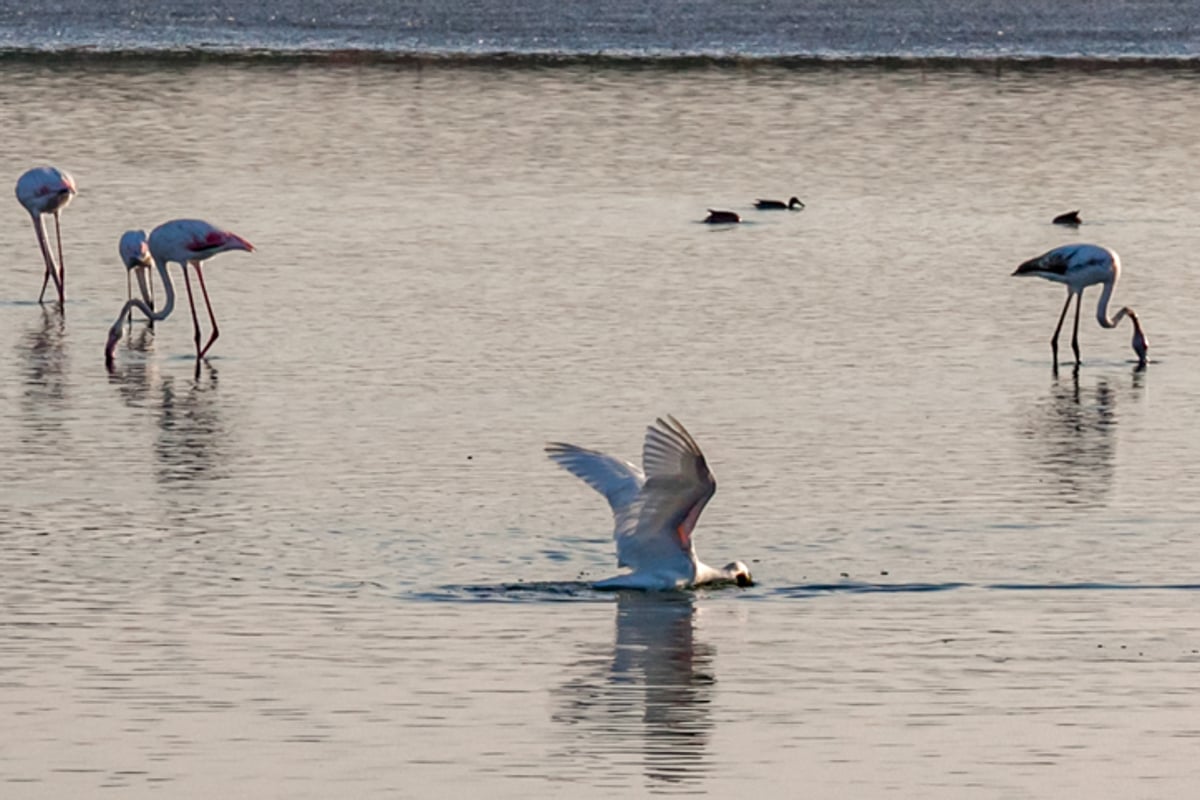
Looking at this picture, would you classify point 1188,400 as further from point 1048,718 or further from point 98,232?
point 98,232

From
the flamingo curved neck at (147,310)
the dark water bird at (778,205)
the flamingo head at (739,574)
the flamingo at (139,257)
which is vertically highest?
the dark water bird at (778,205)

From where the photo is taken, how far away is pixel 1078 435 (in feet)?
46.3

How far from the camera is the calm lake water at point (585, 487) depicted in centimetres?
855

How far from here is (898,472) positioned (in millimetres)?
12820

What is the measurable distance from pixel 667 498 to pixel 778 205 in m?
12.4

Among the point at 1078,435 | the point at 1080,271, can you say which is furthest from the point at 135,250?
the point at 1078,435

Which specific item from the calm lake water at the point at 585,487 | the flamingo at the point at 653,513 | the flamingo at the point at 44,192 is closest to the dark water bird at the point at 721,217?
the calm lake water at the point at 585,487

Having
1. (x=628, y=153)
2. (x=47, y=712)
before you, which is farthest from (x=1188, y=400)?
(x=628, y=153)

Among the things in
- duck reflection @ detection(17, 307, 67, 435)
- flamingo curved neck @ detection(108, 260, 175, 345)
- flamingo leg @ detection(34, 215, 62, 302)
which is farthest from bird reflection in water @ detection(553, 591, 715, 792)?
flamingo leg @ detection(34, 215, 62, 302)

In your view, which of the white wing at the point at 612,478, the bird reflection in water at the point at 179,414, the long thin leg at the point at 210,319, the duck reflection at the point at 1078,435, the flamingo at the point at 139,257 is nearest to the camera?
the white wing at the point at 612,478

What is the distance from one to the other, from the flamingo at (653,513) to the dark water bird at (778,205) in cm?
1180

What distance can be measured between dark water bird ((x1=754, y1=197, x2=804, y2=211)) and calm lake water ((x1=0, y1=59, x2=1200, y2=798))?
13cm

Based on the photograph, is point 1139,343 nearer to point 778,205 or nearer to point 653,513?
point 778,205

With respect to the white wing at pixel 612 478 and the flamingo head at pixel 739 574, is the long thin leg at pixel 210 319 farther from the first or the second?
the flamingo head at pixel 739 574
